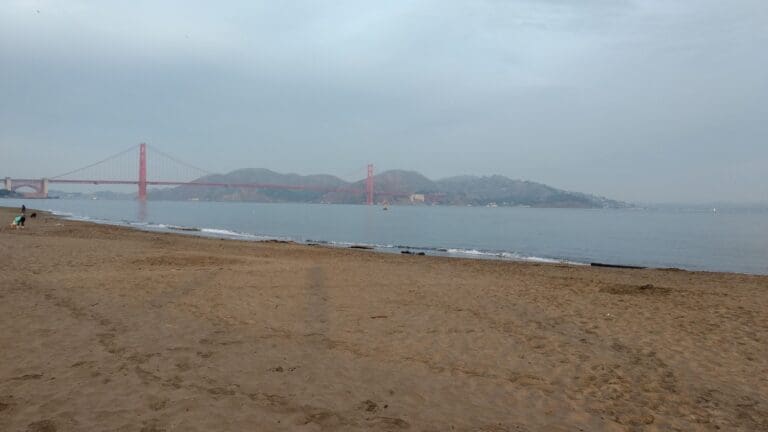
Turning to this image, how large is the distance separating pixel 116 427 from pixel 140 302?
4.35 m

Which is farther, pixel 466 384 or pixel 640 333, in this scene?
pixel 640 333

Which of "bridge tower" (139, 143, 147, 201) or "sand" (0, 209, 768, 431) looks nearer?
"sand" (0, 209, 768, 431)

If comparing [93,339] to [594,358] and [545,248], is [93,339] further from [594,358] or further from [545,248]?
[545,248]

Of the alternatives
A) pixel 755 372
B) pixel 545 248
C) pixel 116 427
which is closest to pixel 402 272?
pixel 755 372

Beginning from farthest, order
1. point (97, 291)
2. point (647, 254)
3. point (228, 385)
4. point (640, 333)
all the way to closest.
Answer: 1. point (647, 254)
2. point (97, 291)
3. point (640, 333)
4. point (228, 385)

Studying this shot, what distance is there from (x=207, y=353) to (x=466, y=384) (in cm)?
254

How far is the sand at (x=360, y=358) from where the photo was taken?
3469mm

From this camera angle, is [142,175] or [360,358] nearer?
[360,358]

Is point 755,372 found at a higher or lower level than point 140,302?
lower

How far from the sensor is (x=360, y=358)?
4.88m

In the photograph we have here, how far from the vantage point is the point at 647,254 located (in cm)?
2805

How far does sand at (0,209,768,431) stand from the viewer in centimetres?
347

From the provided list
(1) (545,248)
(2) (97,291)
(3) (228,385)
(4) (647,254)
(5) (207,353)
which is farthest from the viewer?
(1) (545,248)

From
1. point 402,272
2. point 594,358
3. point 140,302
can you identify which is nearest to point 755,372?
point 594,358
